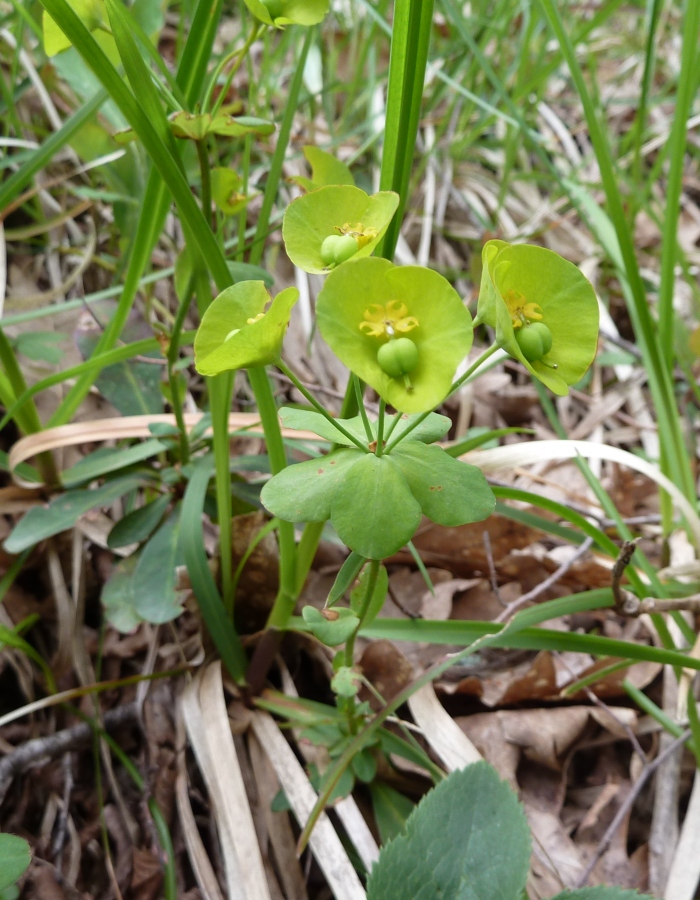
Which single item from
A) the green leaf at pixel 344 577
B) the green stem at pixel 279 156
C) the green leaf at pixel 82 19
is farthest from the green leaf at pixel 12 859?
the green leaf at pixel 82 19

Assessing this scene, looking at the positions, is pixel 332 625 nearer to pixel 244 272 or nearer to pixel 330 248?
pixel 330 248

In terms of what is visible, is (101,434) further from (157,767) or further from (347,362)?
(347,362)


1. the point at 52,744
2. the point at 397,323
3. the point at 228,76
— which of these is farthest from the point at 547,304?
the point at 52,744

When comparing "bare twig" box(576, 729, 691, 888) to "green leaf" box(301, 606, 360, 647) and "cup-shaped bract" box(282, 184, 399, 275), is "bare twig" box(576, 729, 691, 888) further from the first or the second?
"cup-shaped bract" box(282, 184, 399, 275)

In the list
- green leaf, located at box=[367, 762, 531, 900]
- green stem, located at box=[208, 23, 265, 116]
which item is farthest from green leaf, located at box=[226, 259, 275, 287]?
green leaf, located at box=[367, 762, 531, 900]

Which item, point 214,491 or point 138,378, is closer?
point 214,491

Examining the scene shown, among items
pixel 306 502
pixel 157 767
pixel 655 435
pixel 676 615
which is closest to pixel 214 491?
pixel 157 767
